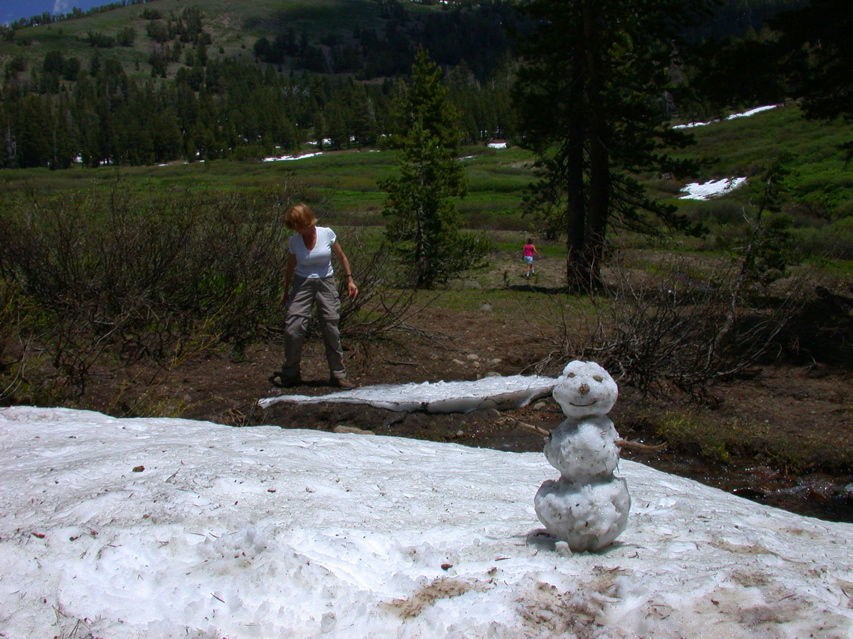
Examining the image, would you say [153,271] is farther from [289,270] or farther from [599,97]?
[599,97]

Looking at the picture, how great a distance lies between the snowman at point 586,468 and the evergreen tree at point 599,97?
12.7m

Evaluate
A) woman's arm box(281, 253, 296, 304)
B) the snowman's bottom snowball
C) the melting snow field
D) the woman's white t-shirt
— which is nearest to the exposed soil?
woman's arm box(281, 253, 296, 304)

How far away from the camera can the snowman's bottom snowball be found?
2.95 m

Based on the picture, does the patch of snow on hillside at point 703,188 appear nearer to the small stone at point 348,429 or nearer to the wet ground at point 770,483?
the wet ground at point 770,483

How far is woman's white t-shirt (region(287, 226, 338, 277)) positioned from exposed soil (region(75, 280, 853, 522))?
131cm

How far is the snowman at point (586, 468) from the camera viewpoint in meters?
2.95

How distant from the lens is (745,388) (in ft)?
28.7

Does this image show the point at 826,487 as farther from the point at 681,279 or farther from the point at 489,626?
the point at 489,626

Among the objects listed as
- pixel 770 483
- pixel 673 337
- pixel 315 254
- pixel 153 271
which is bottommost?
pixel 770 483

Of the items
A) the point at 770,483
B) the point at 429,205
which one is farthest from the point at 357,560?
the point at 429,205

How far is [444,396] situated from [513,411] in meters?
0.74

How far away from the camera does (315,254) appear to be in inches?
290

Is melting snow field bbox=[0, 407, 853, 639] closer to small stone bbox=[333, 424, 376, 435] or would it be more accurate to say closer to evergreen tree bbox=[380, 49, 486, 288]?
small stone bbox=[333, 424, 376, 435]

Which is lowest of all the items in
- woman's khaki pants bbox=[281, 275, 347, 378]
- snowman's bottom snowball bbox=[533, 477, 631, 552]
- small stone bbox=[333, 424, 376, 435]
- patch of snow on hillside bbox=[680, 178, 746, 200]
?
patch of snow on hillside bbox=[680, 178, 746, 200]
